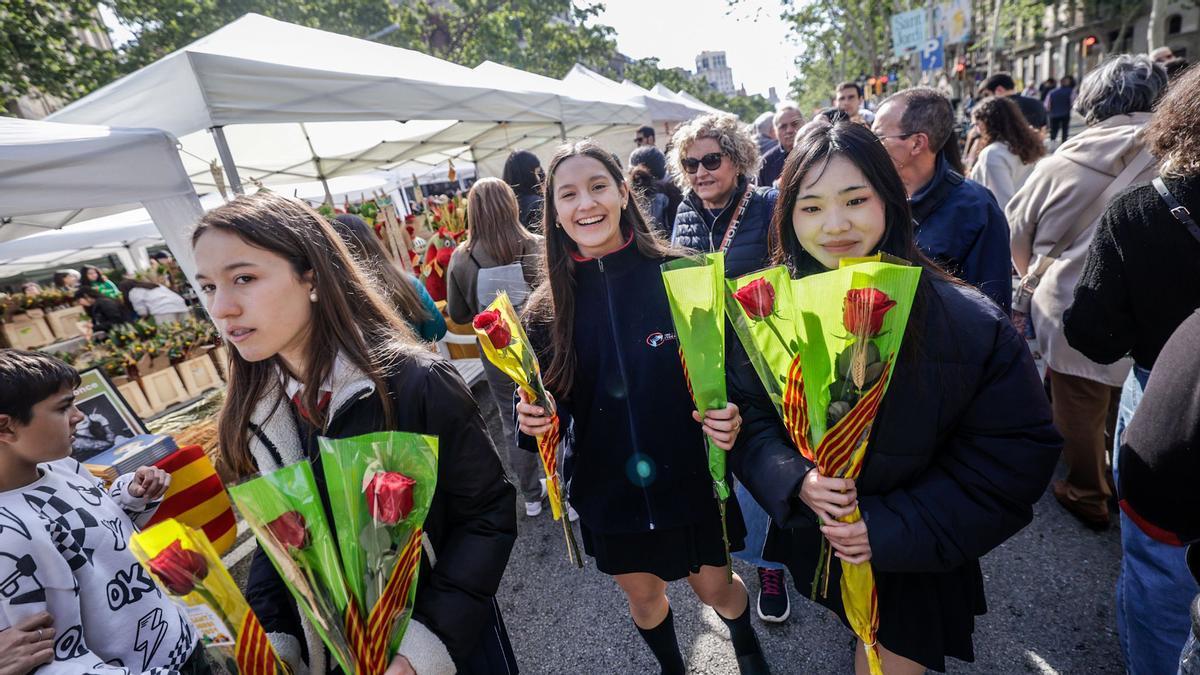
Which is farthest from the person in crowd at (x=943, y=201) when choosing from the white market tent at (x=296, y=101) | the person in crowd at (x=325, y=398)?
the white market tent at (x=296, y=101)

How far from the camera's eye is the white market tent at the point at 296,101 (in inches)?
133

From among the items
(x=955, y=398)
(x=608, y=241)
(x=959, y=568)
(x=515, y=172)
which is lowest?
(x=959, y=568)

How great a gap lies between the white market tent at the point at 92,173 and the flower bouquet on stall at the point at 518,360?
2204mm

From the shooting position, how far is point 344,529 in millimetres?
1001

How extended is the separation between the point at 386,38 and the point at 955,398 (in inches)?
1072

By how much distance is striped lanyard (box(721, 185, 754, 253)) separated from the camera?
2721 mm

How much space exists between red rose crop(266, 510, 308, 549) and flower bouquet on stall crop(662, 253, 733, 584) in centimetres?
86

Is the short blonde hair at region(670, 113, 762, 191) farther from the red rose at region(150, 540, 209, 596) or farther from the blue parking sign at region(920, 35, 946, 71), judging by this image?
the blue parking sign at region(920, 35, 946, 71)

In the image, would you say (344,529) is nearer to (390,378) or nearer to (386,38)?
(390,378)

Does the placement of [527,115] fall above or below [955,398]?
above

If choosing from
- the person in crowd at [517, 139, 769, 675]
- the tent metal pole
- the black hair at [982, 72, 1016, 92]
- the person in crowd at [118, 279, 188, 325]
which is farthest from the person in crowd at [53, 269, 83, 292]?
the black hair at [982, 72, 1016, 92]

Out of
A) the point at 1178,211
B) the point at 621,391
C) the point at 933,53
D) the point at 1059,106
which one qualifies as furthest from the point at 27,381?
the point at 933,53

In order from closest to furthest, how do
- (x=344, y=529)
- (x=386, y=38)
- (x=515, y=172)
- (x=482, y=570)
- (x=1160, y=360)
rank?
1. (x=344, y=529)
2. (x=1160, y=360)
3. (x=482, y=570)
4. (x=515, y=172)
5. (x=386, y=38)

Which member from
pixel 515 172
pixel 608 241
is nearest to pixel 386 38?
pixel 515 172
